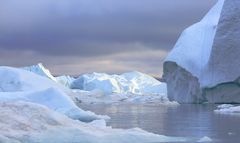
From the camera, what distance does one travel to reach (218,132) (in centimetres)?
1330

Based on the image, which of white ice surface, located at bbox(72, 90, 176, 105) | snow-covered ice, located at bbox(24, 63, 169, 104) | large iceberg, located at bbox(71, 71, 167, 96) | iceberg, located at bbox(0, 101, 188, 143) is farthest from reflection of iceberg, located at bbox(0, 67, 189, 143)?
large iceberg, located at bbox(71, 71, 167, 96)

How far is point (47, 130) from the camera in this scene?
34.8 ft

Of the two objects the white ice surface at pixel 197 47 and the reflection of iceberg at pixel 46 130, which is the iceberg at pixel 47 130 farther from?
the white ice surface at pixel 197 47

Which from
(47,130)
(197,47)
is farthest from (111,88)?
(47,130)

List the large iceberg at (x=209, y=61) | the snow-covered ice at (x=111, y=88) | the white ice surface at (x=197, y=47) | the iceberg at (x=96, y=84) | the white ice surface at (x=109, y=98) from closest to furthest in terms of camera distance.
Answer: the large iceberg at (x=209, y=61), the white ice surface at (x=197, y=47), the white ice surface at (x=109, y=98), the snow-covered ice at (x=111, y=88), the iceberg at (x=96, y=84)

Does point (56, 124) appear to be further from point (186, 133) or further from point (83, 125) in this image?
point (186, 133)

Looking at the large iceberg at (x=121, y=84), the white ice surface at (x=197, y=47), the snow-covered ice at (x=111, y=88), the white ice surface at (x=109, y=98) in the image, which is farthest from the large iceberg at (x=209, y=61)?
the large iceberg at (x=121, y=84)

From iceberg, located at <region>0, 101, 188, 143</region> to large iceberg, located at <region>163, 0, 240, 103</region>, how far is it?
22.2 m

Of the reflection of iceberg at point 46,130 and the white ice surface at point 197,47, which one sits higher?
the white ice surface at point 197,47

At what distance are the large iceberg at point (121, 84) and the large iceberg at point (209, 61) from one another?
15.5m

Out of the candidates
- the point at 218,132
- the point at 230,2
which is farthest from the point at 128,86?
the point at 218,132

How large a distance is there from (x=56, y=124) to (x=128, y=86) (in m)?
63.5

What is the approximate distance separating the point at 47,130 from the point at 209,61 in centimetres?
2447

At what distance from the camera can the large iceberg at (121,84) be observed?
6150 cm
